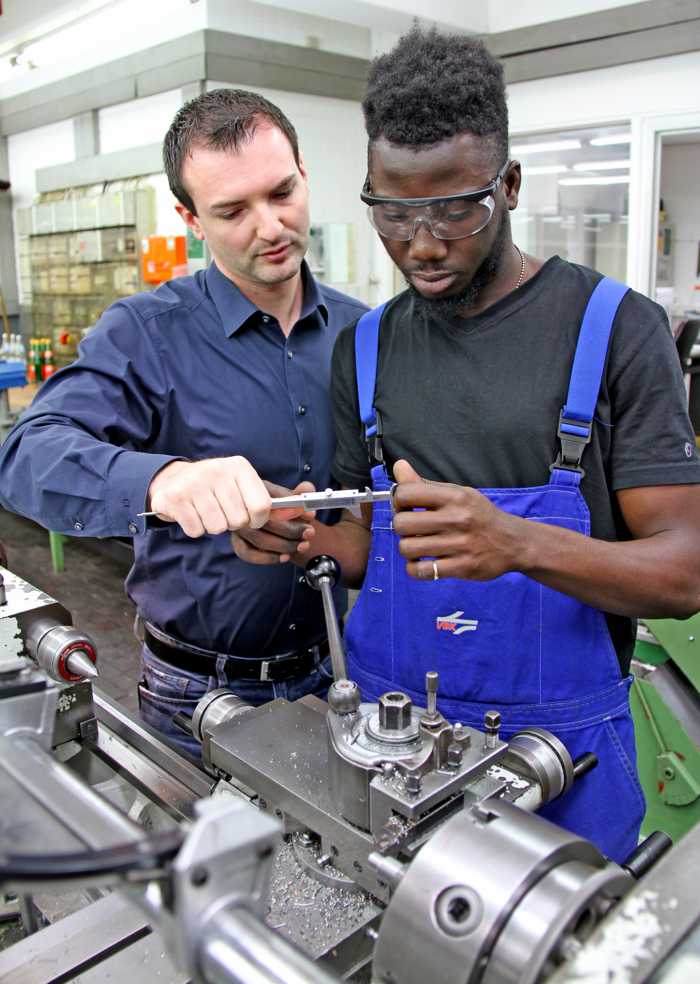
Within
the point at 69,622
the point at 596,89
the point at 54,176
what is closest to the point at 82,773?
the point at 69,622

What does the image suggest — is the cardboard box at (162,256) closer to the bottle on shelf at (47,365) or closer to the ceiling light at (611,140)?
the bottle on shelf at (47,365)

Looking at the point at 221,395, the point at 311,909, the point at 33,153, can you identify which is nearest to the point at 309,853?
the point at 311,909

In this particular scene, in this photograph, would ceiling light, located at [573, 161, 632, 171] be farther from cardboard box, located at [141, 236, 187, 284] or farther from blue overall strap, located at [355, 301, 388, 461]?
blue overall strap, located at [355, 301, 388, 461]

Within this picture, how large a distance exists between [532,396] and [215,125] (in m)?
0.64

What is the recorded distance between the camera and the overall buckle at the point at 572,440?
3.24 ft

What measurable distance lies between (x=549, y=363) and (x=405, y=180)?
0.29 m

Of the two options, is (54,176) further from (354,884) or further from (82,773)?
(354,884)

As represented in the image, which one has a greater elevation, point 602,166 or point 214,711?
point 602,166

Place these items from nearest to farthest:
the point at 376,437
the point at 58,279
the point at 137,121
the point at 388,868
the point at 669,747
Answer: the point at 388,868, the point at 376,437, the point at 669,747, the point at 137,121, the point at 58,279

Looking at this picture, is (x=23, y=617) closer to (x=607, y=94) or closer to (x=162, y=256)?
(x=607, y=94)

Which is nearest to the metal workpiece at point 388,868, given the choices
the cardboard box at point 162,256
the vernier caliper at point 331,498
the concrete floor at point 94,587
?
the vernier caliper at point 331,498

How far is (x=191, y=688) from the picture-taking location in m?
1.34

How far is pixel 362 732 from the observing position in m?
0.75

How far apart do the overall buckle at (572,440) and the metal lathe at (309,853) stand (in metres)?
0.31
